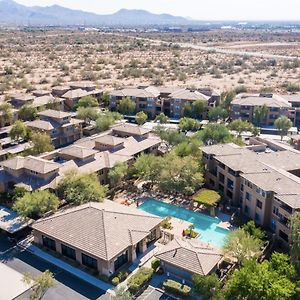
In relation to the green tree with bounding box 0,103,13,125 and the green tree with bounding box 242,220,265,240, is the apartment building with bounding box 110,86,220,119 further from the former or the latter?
the green tree with bounding box 242,220,265,240

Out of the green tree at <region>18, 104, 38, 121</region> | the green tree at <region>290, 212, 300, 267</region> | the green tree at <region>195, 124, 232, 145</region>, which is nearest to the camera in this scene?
the green tree at <region>290, 212, 300, 267</region>

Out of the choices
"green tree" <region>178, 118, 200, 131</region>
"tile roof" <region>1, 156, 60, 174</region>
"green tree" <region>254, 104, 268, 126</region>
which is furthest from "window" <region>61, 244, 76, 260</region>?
"green tree" <region>254, 104, 268, 126</region>

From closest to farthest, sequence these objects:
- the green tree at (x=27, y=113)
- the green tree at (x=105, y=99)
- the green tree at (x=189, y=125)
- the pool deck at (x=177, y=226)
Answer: the pool deck at (x=177, y=226) < the green tree at (x=189, y=125) < the green tree at (x=27, y=113) < the green tree at (x=105, y=99)

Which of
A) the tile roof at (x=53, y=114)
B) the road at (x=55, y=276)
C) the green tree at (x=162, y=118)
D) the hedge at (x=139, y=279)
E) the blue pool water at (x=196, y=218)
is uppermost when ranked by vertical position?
the tile roof at (x=53, y=114)

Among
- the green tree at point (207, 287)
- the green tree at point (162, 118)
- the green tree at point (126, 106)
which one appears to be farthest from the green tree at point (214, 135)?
the green tree at point (207, 287)

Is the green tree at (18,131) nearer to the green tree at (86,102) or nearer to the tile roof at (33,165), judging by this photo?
the tile roof at (33,165)

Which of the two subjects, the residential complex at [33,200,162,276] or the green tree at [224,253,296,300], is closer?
the green tree at [224,253,296,300]
